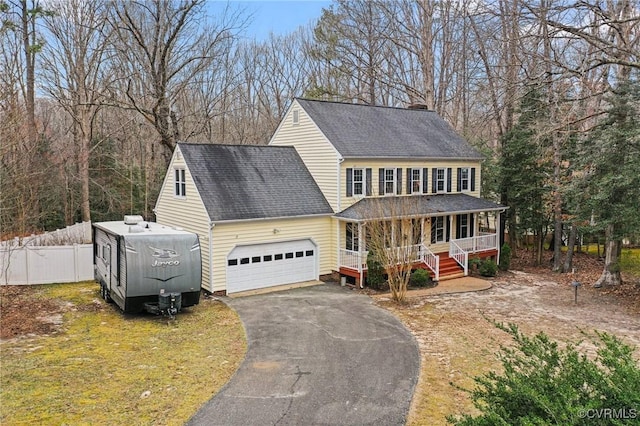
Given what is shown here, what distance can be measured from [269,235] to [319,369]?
337 inches

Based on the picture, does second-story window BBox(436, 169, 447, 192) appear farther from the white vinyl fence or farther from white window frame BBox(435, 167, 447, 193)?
the white vinyl fence

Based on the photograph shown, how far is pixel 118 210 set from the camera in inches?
1159

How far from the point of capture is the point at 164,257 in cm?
1388

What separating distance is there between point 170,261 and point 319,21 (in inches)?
989

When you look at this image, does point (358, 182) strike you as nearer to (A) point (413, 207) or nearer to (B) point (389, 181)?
(B) point (389, 181)

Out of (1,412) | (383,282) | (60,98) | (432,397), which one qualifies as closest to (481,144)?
(383,282)

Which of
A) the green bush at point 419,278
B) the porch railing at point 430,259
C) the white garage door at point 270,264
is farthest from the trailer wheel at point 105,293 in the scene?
the porch railing at point 430,259

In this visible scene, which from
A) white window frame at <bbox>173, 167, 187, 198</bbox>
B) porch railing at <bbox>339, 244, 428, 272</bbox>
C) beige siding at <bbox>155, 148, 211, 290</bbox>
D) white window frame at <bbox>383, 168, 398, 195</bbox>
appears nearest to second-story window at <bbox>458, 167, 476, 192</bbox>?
white window frame at <bbox>383, 168, 398, 195</bbox>

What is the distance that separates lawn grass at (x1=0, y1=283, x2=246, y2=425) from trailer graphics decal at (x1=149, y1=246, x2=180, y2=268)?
1748mm

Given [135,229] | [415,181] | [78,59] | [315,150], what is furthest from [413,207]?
[78,59]

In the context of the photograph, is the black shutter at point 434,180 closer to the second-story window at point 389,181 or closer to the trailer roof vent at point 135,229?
the second-story window at point 389,181

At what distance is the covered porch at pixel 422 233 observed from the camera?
57.9 feet

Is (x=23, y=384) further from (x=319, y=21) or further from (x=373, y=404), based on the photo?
(x=319, y=21)

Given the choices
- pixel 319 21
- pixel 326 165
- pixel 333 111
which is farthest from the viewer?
pixel 319 21
